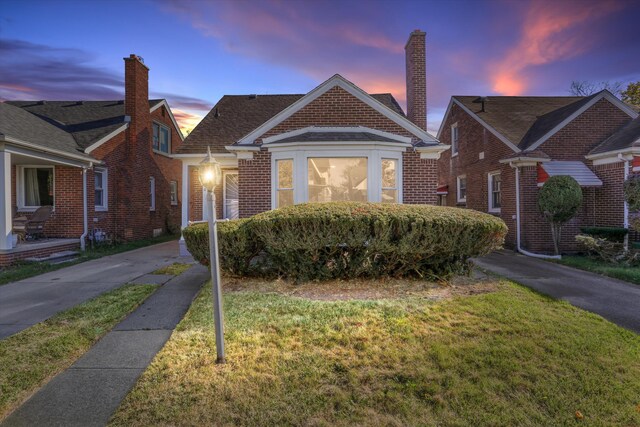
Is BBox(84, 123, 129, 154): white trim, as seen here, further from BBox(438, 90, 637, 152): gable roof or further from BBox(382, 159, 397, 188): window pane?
BBox(438, 90, 637, 152): gable roof

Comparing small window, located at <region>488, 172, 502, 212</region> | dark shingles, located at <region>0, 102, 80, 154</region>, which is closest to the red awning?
small window, located at <region>488, 172, 502, 212</region>

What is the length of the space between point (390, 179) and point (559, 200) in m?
5.30

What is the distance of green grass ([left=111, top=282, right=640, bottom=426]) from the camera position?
8.95ft

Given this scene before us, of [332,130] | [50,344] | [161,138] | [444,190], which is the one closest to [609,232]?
[444,190]

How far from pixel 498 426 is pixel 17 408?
4165 millimetres

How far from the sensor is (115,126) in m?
13.8

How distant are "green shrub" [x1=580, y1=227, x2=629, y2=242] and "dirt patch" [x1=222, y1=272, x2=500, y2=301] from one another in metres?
6.35

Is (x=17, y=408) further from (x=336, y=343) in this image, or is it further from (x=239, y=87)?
(x=239, y=87)

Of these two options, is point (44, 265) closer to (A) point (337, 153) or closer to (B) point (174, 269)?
(B) point (174, 269)

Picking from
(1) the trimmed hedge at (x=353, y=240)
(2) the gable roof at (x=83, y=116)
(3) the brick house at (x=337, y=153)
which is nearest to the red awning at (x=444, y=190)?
(3) the brick house at (x=337, y=153)

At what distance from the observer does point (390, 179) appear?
9.63 metres

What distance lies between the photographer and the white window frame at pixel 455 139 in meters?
16.6

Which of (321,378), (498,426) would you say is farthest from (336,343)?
(498,426)

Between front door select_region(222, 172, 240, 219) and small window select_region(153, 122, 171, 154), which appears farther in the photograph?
small window select_region(153, 122, 171, 154)
